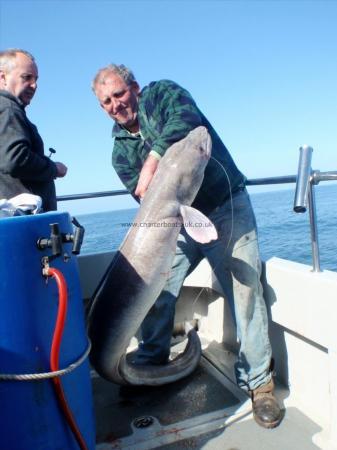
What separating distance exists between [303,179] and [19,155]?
6.30 feet

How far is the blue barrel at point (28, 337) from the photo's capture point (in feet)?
5.06

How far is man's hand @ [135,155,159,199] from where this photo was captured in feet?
8.87

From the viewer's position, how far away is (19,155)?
2596 millimetres

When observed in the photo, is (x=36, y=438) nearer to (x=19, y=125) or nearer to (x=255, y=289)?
(x=255, y=289)

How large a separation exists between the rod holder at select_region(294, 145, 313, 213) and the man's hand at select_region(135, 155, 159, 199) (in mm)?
989

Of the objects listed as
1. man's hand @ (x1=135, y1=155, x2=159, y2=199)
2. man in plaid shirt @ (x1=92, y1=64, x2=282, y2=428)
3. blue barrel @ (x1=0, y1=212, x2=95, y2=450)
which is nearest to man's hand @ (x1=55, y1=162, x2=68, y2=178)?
man in plaid shirt @ (x1=92, y1=64, x2=282, y2=428)

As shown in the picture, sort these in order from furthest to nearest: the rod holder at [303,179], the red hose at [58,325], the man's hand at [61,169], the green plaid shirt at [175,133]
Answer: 1. the man's hand at [61,169]
2. the green plaid shirt at [175,133]
3. the rod holder at [303,179]
4. the red hose at [58,325]

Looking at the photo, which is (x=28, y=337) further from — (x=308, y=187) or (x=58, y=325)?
(x=308, y=187)

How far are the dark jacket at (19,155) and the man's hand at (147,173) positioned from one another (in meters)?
0.70

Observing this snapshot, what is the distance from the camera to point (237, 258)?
2.83 metres

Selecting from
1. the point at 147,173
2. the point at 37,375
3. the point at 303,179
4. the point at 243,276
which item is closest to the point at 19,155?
the point at 147,173

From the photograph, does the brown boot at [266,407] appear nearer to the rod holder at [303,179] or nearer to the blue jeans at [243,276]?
the blue jeans at [243,276]

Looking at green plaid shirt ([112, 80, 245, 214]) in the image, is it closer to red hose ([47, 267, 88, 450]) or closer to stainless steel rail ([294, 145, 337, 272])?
stainless steel rail ([294, 145, 337, 272])

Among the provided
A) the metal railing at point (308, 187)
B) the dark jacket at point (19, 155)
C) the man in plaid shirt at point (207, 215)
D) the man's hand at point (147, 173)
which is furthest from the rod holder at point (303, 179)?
the dark jacket at point (19, 155)
